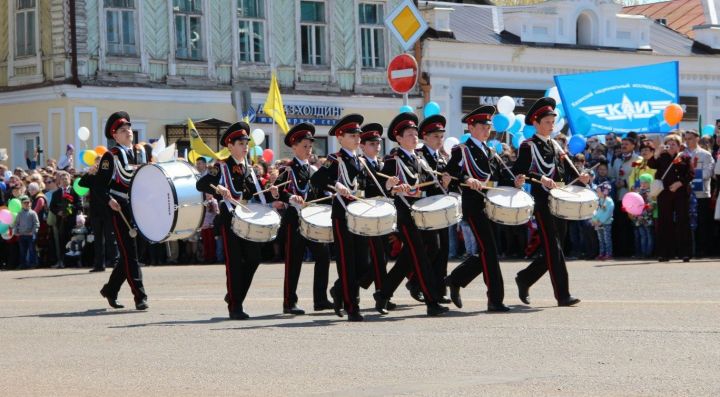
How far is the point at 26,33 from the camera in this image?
37625 millimetres

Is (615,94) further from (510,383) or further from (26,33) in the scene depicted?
(510,383)

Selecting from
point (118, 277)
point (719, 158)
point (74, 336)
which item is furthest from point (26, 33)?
point (74, 336)

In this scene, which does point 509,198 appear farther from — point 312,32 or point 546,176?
point 312,32

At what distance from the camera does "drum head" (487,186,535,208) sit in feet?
50.4

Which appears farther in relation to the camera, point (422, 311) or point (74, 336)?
point (422, 311)

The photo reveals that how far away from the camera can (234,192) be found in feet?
51.4

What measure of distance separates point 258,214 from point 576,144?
10.9m

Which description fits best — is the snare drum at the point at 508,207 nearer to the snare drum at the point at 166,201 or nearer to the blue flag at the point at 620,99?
the snare drum at the point at 166,201

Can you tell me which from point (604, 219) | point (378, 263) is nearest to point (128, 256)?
point (378, 263)

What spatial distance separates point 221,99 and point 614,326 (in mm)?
26357

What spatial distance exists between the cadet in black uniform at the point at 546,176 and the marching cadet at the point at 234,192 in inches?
95.1

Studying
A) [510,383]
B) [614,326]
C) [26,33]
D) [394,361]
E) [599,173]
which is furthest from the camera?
[26,33]

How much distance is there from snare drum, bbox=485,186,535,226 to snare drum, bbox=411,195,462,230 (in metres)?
0.36

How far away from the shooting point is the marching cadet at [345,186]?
15.2 metres
